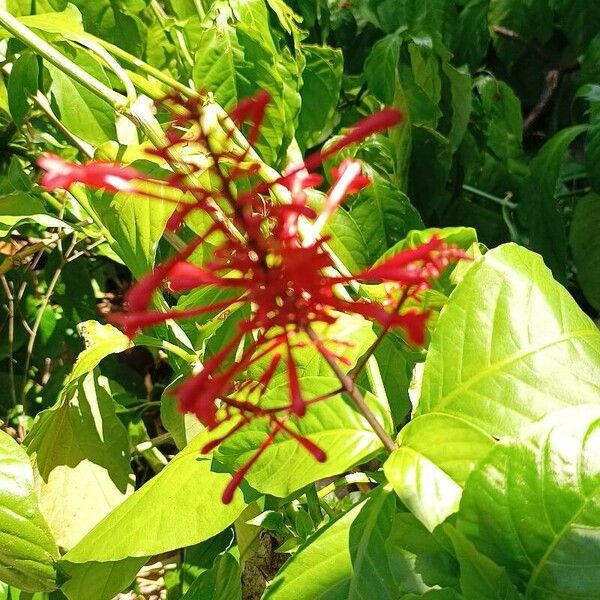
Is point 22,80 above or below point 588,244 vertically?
above

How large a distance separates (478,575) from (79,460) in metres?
0.40

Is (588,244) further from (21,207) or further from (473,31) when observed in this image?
(21,207)

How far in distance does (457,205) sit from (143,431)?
1.74 ft

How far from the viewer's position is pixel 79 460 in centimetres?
68

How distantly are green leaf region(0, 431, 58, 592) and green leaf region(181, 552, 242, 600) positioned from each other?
11cm

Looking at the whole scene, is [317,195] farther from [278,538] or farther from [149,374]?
[149,374]

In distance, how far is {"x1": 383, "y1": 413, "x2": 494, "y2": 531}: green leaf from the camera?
0.37m

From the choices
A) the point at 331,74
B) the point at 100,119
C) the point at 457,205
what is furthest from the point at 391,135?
the point at 100,119

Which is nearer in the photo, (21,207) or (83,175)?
(83,175)

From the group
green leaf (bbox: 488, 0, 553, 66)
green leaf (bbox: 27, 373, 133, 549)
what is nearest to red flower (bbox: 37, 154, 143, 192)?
green leaf (bbox: 27, 373, 133, 549)

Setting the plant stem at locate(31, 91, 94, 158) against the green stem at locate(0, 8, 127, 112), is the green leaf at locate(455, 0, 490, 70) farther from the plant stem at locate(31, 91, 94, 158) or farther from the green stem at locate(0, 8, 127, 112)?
the green stem at locate(0, 8, 127, 112)

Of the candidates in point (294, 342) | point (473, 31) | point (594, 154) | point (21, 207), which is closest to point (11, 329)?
point (21, 207)

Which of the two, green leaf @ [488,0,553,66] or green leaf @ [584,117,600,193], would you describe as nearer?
green leaf @ [584,117,600,193]

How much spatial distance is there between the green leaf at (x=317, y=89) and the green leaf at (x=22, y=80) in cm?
34
